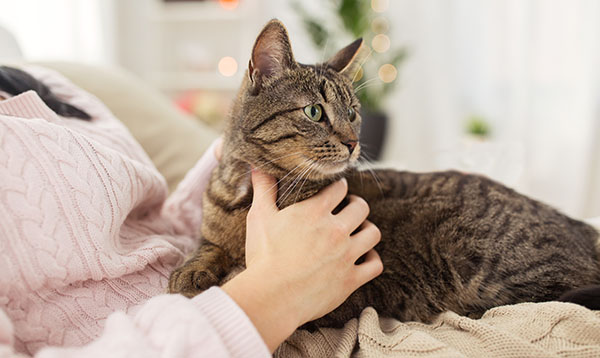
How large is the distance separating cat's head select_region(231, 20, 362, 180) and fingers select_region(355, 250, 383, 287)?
246 millimetres

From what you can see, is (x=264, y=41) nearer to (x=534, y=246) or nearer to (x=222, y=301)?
(x=222, y=301)

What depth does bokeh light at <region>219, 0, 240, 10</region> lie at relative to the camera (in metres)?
3.99

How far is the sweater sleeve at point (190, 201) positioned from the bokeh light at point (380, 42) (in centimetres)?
275

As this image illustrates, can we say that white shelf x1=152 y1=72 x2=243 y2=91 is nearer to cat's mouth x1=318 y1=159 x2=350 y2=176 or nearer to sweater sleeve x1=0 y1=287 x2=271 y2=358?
cat's mouth x1=318 y1=159 x2=350 y2=176

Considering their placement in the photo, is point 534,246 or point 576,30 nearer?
point 534,246

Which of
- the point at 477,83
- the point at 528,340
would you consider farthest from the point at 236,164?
the point at 477,83

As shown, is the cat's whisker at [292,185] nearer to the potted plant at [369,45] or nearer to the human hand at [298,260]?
the human hand at [298,260]

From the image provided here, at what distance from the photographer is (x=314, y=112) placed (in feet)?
3.46

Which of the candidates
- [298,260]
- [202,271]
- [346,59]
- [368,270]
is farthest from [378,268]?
[346,59]

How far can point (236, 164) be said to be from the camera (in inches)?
43.7

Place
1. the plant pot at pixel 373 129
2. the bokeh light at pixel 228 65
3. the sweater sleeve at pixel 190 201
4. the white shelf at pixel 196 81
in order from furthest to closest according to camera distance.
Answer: the bokeh light at pixel 228 65 → the white shelf at pixel 196 81 → the plant pot at pixel 373 129 → the sweater sleeve at pixel 190 201

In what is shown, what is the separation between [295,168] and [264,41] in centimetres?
32

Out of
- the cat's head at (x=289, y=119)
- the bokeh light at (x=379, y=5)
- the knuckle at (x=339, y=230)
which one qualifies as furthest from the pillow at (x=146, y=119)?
the bokeh light at (x=379, y=5)

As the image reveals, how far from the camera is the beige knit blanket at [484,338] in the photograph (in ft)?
2.36
